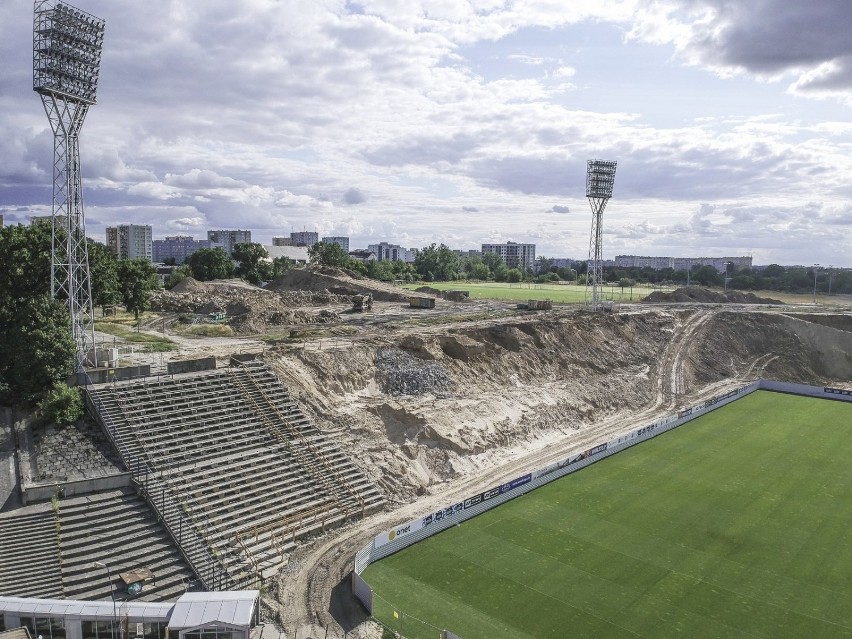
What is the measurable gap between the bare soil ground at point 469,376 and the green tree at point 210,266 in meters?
27.5

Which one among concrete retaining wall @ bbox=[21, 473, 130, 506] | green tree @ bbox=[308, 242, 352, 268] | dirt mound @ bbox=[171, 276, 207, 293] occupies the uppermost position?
green tree @ bbox=[308, 242, 352, 268]

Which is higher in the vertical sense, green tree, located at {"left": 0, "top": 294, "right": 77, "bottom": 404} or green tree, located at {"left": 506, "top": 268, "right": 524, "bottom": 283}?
→ green tree, located at {"left": 506, "top": 268, "right": 524, "bottom": 283}

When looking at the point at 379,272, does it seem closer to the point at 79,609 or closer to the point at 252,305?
the point at 252,305

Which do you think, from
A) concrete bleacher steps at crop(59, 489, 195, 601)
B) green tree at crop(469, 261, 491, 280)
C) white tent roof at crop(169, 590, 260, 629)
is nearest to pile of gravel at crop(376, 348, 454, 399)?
concrete bleacher steps at crop(59, 489, 195, 601)

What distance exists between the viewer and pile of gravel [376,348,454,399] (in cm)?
4641

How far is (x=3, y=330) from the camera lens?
32.7 m

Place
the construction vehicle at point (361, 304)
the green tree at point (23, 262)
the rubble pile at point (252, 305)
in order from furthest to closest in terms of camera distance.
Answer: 1. the construction vehicle at point (361, 304)
2. the rubble pile at point (252, 305)
3. the green tree at point (23, 262)

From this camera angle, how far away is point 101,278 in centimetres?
5519

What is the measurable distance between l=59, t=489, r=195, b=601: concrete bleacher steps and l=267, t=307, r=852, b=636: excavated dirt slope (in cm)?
456

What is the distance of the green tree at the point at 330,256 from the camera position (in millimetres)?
130625

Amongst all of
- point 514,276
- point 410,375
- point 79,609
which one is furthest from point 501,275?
point 79,609

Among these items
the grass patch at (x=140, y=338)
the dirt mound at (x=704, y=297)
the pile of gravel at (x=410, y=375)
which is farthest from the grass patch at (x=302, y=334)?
Result: the dirt mound at (x=704, y=297)

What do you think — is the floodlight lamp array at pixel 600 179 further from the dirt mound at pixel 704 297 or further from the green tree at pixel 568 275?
the green tree at pixel 568 275

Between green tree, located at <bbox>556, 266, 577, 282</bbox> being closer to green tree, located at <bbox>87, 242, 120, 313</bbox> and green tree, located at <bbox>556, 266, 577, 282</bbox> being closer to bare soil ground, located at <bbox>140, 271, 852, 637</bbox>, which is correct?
bare soil ground, located at <bbox>140, 271, 852, 637</bbox>
